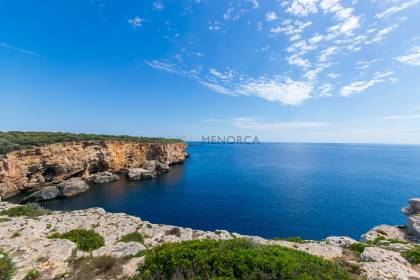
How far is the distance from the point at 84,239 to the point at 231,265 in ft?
32.8

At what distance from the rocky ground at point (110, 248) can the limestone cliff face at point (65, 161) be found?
26.0 m

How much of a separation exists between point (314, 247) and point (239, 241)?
6637 millimetres

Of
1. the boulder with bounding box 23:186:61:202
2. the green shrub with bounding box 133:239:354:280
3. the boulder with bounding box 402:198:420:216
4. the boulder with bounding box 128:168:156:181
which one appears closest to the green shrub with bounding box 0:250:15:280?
the green shrub with bounding box 133:239:354:280

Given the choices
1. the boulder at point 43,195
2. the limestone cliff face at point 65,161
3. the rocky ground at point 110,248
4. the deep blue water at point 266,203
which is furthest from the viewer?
the limestone cliff face at point 65,161

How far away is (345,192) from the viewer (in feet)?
138

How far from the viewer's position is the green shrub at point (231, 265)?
673 centimetres

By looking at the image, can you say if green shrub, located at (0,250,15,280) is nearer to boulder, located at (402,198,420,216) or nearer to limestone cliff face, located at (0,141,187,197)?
boulder, located at (402,198,420,216)

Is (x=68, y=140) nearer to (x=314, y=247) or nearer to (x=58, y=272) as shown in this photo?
(x=58, y=272)

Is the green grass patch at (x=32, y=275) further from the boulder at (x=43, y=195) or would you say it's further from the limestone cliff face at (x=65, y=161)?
the limestone cliff face at (x=65, y=161)

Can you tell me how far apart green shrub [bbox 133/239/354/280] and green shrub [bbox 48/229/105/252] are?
541cm

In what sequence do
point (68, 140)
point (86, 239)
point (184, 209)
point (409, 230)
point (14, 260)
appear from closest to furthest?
point (14, 260)
point (86, 239)
point (409, 230)
point (184, 209)
point (68, 140)

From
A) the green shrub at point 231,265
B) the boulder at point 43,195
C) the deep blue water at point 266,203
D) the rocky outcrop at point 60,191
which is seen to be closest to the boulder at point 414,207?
the deep blue water at point 266,203

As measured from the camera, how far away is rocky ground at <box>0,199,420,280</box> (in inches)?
336

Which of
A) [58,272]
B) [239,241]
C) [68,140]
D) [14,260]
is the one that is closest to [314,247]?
[239,241]
